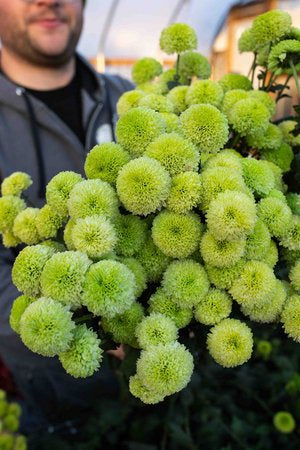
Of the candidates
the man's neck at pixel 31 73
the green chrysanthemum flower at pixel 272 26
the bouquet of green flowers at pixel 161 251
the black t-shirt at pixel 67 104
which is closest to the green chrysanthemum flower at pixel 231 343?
the bouquet of green flowers at pixel 161 251

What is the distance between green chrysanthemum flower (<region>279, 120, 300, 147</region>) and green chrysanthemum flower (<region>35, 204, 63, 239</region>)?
32 cm

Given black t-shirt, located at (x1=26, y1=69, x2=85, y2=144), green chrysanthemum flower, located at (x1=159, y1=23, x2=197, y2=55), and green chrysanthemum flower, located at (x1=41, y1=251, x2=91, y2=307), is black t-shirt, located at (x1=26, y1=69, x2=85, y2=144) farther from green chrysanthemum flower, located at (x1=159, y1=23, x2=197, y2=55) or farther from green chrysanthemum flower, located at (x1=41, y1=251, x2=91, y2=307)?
green chrysanthemum flower, located at (x1=41, y1=251, x2=91, y2=307)

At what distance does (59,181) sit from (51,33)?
0.91 m

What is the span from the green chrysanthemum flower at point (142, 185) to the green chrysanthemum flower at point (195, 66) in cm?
28

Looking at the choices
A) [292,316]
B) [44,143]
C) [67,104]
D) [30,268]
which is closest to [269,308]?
[292,316]

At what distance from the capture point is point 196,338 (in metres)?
0.55

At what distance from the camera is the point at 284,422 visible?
1.04 m

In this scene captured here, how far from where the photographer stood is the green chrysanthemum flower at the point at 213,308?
487 mm

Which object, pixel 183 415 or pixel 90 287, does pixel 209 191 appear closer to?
pixel 90 287

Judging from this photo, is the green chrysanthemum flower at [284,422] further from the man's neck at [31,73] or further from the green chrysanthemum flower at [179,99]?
the man's neck at [31,73]

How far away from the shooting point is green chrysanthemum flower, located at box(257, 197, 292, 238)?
0.51 m

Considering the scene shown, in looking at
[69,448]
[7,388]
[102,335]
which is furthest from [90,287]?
[7,388]

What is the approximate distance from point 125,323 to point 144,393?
70 mm

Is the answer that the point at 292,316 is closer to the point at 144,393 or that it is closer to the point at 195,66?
the point at 144,393
